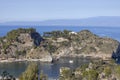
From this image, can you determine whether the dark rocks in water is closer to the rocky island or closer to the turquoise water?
the rocky island

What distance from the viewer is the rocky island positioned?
4621 inches

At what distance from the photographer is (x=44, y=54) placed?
383ft

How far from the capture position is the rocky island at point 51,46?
117375mm

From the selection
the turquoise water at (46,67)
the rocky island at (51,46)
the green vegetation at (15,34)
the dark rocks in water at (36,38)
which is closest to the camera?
the turquoise water at (46,67)

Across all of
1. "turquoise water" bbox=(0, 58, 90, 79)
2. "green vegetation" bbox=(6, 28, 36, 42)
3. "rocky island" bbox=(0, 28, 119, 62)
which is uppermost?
"green vegetation" bbox=(6, 28, 36, 42)

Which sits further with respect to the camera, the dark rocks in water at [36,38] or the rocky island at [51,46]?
the dark rocks in water at [36,38]

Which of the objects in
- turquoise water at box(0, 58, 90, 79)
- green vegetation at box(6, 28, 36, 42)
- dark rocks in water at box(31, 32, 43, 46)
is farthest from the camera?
dark rocks in water at box(31, 32, 43, 46)

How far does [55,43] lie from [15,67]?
97.5 ft

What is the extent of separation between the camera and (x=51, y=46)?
124750mm

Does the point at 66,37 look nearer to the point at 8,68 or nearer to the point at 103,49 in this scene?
the point at 103,49

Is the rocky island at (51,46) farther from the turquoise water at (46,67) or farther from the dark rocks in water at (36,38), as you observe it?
the turquoise water at (46,67)

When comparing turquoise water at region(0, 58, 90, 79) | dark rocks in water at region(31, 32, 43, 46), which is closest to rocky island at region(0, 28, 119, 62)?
dark rocks in water at region(31, 32, 43, 46)

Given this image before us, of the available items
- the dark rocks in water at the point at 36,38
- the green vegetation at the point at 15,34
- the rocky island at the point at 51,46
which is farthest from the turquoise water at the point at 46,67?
the green vegetation at the point at 15,34

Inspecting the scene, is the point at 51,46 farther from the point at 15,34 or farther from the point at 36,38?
the point at 15,34
